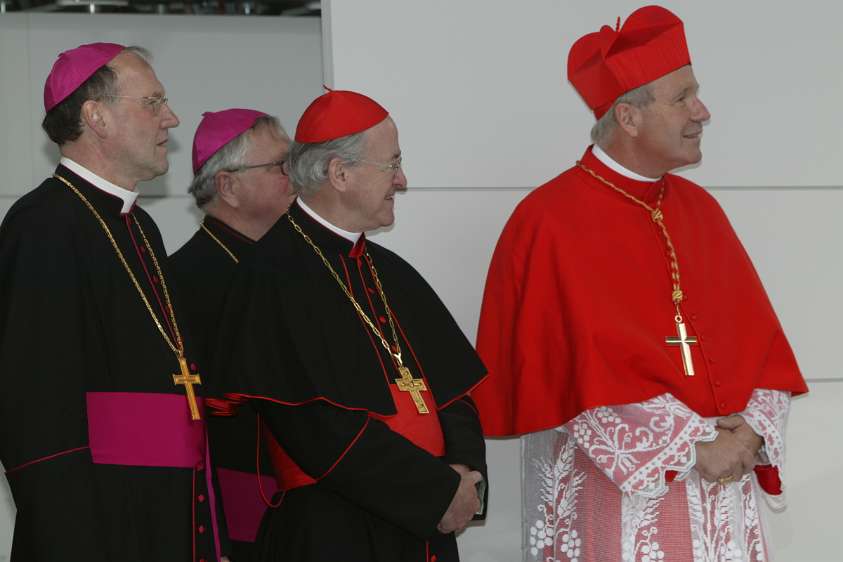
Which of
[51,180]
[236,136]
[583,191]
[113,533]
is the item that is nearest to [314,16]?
[236,136]

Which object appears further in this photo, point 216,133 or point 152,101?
point 216,133

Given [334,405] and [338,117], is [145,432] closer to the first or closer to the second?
[334,405]

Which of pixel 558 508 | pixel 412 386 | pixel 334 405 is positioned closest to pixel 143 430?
pixel 334 405

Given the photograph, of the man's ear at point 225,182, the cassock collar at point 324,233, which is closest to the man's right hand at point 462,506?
the cassock collar at point 324,233

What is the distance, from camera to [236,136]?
416 centimetres

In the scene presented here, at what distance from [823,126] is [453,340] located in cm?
181

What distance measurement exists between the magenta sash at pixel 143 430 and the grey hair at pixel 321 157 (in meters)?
0.69

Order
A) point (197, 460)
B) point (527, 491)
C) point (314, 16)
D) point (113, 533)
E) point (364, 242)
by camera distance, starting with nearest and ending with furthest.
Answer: point (113, 533) < point (197, 460) < point (364, 242) < point (527, 491) < point (314, 16)

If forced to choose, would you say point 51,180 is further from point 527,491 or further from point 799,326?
point 799,326

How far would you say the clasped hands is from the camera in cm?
319

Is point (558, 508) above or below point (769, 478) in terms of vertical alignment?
below

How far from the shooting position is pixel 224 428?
3.72 metres

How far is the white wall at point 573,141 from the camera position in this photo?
13.4ft

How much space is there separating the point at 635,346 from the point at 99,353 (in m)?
1.38
